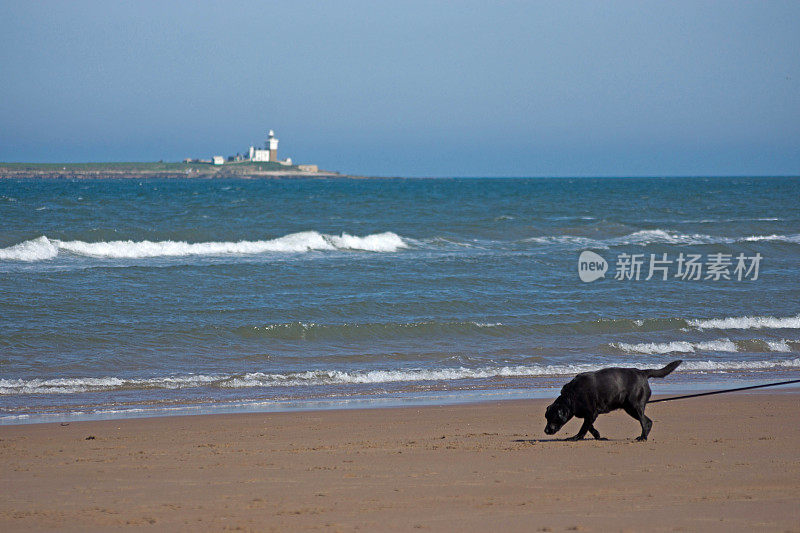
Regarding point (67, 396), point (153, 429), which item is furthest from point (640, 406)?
point (67, 396)

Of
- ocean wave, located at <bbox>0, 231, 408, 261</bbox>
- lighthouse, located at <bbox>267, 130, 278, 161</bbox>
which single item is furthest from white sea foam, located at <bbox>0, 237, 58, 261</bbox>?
lighthouse, located at <bbox>267, 130, 278, 161</bbox>

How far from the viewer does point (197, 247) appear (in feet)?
92.5

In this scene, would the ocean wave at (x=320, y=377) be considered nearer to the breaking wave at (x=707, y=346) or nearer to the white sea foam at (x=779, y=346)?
the breaking wave at (x=707, y=346)

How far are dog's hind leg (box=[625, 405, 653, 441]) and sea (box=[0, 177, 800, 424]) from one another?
294 centimetres

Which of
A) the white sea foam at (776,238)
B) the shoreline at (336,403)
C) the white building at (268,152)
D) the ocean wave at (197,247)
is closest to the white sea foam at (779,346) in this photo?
the shoreline at (336,403)

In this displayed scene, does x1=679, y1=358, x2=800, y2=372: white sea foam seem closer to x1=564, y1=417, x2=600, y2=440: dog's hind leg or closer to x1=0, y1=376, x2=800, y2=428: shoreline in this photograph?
x1=0, y1=376, x2=800, y2=428: shoreline

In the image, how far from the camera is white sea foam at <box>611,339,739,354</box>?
1306 cm

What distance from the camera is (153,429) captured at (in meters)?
7.99

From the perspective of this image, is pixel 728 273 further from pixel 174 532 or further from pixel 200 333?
pixel 174 532

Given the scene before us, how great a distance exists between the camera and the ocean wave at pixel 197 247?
25.1m

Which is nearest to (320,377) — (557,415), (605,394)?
(557,415)

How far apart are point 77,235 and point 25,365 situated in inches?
702

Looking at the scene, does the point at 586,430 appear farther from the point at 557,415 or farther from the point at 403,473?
the point at 403,473

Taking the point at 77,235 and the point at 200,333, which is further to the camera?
the point at 77,235
